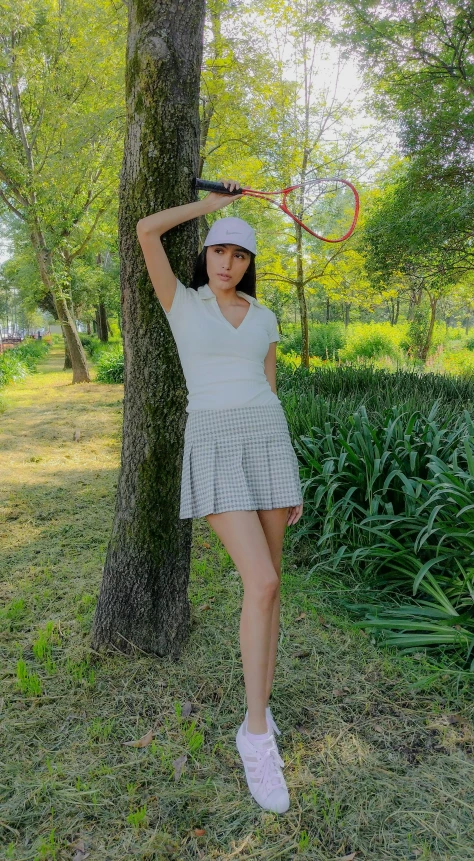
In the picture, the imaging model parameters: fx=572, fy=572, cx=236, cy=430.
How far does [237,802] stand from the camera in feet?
6.24

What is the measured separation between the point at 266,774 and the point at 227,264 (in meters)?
1.75

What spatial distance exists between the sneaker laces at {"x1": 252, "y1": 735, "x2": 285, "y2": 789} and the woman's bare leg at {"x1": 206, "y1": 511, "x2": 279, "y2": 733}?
6 centimetres

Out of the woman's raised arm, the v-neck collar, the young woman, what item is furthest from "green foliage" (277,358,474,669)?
the woman's raised arm

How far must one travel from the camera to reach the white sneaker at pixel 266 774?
1875mm

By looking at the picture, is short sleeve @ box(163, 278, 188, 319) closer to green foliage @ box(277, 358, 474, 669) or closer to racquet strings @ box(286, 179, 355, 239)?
green foliage @ box(277, 358, 474, 669)

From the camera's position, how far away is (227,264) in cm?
205

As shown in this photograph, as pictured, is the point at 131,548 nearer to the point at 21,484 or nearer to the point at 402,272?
the point at 21,484

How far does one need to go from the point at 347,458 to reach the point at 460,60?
26.9ft

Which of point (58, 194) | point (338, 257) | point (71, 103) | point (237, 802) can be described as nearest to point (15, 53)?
point (71, 103)

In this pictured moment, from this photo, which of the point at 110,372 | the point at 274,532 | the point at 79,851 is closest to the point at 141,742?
the point at 79,851

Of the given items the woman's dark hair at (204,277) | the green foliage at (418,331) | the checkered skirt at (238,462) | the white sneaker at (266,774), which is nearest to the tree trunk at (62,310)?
the green foliage at (418,331)

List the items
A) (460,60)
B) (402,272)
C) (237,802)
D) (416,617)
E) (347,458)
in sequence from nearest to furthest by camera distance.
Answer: (237,802) < (416,617) < (347,458) < (460,60) < (402,272)

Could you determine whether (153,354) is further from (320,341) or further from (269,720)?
(320,341)

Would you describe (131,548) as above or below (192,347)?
below
